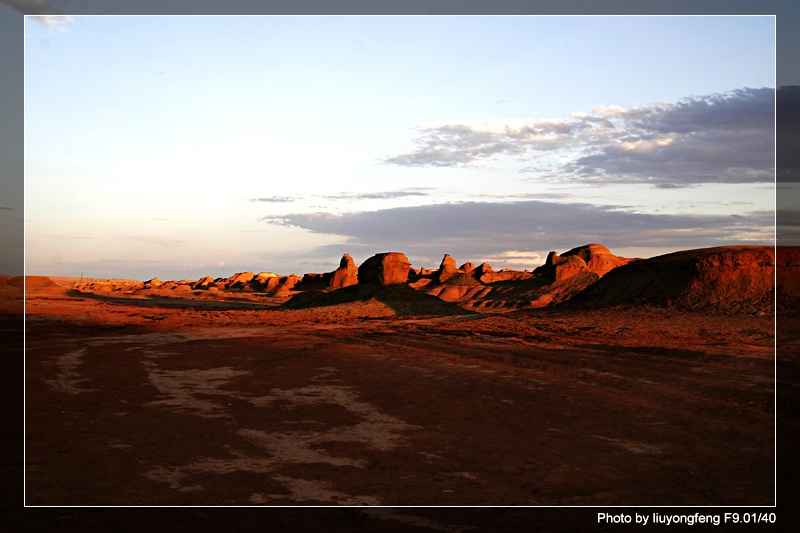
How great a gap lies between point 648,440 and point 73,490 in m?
10.9

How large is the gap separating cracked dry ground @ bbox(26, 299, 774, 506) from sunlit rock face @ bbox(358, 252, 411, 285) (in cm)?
5148

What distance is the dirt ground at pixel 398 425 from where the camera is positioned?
9.49 meters

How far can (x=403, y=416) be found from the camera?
14.9 m

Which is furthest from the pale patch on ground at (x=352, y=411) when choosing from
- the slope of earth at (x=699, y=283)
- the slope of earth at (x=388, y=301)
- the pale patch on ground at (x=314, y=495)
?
the slope of earth at (x=388, y=301)

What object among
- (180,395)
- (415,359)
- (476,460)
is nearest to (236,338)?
(415,359)

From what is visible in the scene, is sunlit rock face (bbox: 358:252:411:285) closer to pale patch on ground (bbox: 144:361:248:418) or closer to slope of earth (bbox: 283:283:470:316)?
slope of earth (bbox: 283:283:470:316)

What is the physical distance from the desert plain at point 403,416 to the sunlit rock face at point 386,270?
1625 inches

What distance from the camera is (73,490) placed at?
9219mm

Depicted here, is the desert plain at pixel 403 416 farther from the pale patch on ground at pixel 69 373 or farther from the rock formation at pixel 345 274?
the rock formation at pixel 345 274

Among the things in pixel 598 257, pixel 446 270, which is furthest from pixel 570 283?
pixel 446 270

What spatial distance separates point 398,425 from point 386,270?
67.4 meters

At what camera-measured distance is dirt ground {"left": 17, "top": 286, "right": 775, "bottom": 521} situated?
9492mm

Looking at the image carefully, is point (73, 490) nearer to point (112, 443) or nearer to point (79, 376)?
point (112, 443)
